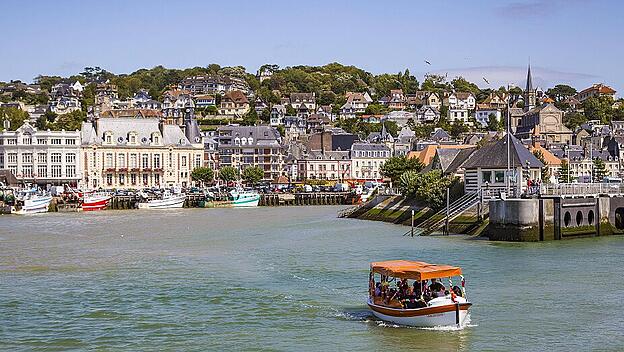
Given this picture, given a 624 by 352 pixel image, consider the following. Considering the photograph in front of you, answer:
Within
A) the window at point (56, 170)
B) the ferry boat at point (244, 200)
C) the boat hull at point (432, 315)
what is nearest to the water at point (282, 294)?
the boat hull at point (432, 315)

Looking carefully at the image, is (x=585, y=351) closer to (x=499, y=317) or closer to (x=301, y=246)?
(x=499, y=317)

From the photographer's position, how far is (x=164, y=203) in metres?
121

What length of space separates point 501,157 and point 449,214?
5.57 meters

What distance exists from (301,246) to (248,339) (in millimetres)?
28389

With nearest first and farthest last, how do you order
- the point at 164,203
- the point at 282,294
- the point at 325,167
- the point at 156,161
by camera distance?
the point at 282,294 < the point at 164,203 < the point at 156,161 < the point at 325,167

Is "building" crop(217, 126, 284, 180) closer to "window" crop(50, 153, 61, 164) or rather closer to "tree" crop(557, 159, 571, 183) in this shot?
"window" crop(50, 153, 61, 164)

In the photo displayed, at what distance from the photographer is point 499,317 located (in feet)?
103

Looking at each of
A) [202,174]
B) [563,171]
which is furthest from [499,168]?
[202,174]

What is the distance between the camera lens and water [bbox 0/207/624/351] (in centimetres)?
2883

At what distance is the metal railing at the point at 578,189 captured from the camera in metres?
56.2

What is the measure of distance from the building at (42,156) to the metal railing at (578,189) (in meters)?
103

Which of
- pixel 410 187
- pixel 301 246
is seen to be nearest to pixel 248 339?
pixel 301 246

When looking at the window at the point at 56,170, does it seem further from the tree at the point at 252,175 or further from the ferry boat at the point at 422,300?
the ferry boat at the point at 422,300

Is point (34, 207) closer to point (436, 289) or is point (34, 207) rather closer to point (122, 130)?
point (122, 130)
